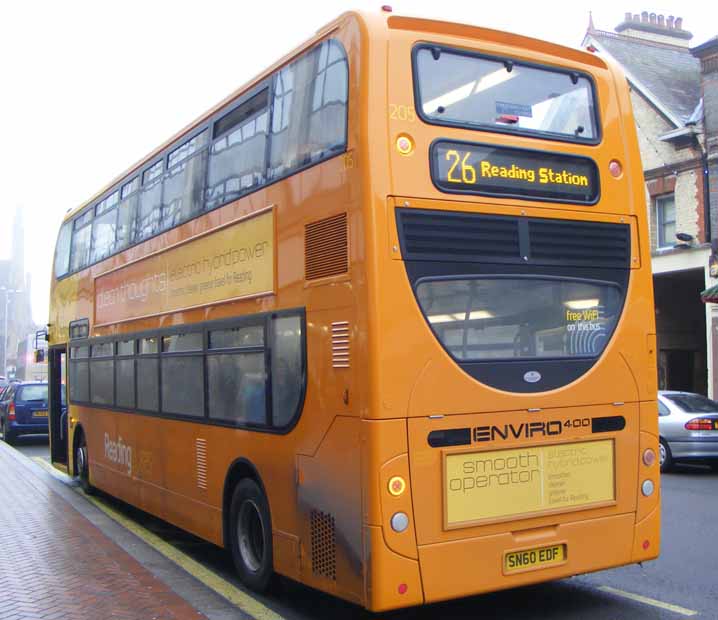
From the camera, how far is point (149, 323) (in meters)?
10.1

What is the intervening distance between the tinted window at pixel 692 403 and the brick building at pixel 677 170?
28.2 ft

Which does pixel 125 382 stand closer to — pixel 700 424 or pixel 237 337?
pixel 237 337

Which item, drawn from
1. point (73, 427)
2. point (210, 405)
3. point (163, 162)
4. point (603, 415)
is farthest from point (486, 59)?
point (73, 427)

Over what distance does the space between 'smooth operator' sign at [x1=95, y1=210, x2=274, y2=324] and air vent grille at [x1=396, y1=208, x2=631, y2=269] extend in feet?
5.19

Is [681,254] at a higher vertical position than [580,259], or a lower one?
higher

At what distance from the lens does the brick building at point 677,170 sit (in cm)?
2405

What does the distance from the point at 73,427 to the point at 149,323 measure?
4.76 meters

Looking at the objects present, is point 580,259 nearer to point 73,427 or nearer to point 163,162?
point 163,162

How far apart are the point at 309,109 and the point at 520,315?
85.8 inches

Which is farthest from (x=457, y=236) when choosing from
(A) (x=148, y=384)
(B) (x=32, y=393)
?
(B) (x=32, y=393)

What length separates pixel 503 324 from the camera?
6.22 metres

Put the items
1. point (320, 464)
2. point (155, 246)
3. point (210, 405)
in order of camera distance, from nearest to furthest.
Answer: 1. point (320, 464)
2. point (210, 405)
3. point (155, 246)

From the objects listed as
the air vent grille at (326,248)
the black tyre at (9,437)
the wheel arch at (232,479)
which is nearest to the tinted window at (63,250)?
the wheel arch at (232,479)

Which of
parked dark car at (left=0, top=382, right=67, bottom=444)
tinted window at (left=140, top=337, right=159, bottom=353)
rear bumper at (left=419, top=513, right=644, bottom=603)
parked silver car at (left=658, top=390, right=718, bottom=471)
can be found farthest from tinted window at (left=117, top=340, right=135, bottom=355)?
parked dark car at (left=0, top=382, right=67, bottom=444)
